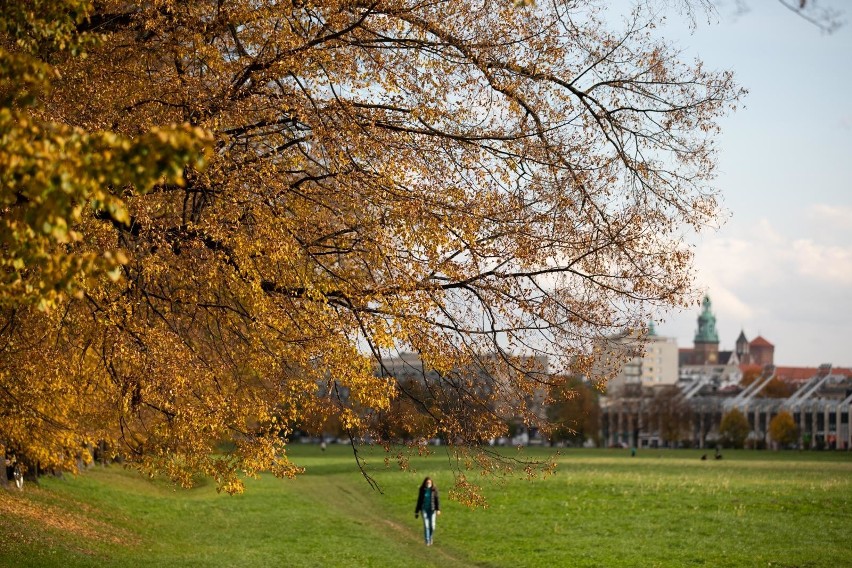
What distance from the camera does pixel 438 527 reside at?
32.6m

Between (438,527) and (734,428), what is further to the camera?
(734,428)

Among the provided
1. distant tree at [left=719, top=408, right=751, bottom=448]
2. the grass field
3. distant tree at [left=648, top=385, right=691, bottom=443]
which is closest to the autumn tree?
the grass field

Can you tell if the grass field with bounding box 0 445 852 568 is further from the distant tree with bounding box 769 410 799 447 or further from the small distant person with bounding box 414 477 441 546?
the distant tree with bounding box 769 410 799 447

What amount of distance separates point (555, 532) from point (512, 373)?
1835 cm

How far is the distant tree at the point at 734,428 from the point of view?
483ft

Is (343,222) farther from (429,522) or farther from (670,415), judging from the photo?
(670,415)

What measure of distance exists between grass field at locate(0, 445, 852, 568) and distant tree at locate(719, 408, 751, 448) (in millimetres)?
103241

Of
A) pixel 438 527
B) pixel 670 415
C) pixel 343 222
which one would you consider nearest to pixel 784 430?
pixel 670 415

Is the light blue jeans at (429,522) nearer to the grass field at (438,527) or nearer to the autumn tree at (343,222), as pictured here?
the grass field at (438,527)

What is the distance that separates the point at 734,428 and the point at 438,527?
122360mm

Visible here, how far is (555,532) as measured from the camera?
103 feet

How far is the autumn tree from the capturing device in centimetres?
1252

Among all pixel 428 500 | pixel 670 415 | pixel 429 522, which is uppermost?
pixel 670 415

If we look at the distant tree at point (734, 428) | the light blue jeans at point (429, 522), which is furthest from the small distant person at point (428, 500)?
the distant tree at point (734, 428)
